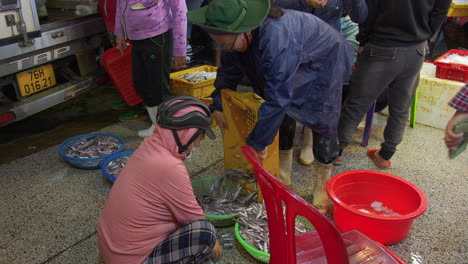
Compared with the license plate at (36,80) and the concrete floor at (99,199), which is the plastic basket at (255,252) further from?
the license plate at (36,80)

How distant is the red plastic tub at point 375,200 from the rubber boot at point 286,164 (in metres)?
0.61

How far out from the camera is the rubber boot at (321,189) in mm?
3322

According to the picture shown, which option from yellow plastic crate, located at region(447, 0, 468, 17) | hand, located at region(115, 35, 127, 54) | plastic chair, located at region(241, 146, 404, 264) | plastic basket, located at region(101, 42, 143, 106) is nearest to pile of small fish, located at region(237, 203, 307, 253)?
plastic chair, located at region(241, 146, 404, 264)

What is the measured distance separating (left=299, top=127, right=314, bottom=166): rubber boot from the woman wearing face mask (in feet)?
6.65

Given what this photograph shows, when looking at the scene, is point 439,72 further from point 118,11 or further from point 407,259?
point 118,11

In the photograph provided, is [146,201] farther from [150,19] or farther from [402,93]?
[402,93]

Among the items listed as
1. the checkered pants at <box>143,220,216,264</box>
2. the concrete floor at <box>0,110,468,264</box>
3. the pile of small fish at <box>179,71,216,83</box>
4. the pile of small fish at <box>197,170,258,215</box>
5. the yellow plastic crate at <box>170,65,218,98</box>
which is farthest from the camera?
the pile of small fish at <box>179,71,216,83</box>

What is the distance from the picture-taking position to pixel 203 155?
4.38 metres

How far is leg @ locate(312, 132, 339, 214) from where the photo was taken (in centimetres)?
315

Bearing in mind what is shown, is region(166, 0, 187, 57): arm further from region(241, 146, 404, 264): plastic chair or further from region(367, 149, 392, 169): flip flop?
region(241, 146, 404, 264): plastic chair

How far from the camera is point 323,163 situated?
327cm

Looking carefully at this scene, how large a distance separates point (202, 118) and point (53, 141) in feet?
11.0

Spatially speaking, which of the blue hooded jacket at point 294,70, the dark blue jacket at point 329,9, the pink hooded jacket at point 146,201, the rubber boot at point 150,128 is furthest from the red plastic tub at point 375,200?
the rubber boot at point 150,128

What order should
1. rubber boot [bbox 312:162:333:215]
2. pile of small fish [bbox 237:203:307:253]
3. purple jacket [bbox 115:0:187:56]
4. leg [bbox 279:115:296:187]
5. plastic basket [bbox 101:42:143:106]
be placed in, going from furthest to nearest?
1. plastic basket [bbox 101:42:143:106]
2. purple jacket [bbox 115:0:187:56]
3. leg [bbox 279:115:296:187]
4. rubber boot [bbox 312:162:333:215]
5. pile of small fish [bbox 237:203:307:253]
